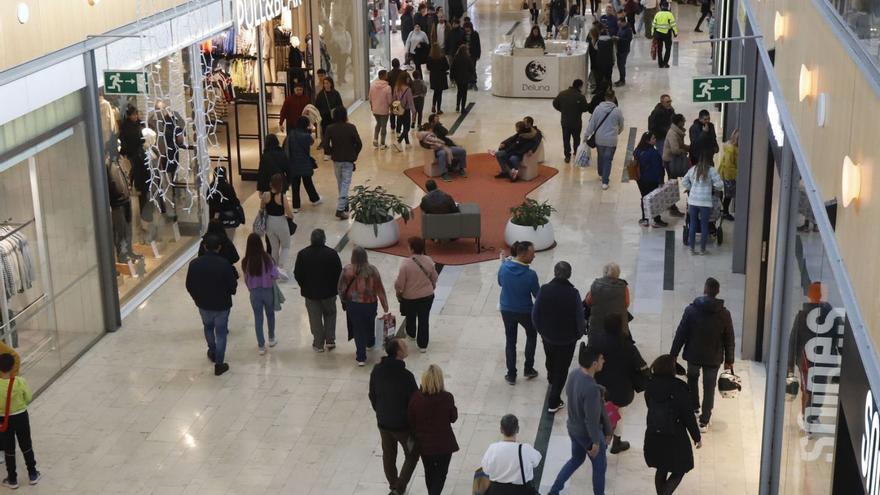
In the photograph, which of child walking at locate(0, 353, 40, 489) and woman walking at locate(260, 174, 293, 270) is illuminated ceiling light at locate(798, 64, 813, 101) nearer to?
child walking at locate(0, 353, 40, 489)

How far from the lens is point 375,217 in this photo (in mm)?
15227

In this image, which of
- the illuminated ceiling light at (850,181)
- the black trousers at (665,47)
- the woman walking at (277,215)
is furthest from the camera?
the black trousers at (665,47)

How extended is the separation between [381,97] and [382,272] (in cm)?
586

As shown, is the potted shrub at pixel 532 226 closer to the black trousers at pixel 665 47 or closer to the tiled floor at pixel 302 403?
the tiled floor at pixel 302 403

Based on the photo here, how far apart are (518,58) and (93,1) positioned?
12994mm

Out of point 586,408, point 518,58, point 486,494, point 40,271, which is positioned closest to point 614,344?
point 586,408

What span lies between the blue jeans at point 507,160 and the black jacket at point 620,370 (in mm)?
8759

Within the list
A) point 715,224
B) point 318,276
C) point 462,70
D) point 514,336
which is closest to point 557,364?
point 514,336

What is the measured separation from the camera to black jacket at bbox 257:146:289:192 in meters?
15.5

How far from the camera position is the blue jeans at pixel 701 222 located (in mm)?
14734

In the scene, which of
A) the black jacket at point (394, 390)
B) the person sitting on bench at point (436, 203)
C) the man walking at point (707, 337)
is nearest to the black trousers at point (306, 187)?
the person sitting on bench at point (436, 203)

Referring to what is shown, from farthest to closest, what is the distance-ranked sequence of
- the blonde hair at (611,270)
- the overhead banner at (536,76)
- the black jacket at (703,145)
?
1. the overhead banner at (536,76)
2. the black jacket at (703,145)
3. the blonde hair at (611,270)

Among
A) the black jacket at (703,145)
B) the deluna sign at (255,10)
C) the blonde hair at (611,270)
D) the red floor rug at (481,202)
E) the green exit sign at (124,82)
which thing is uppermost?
the deluna sign at (255,10)

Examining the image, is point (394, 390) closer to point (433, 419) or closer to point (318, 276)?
point (433, 419)
